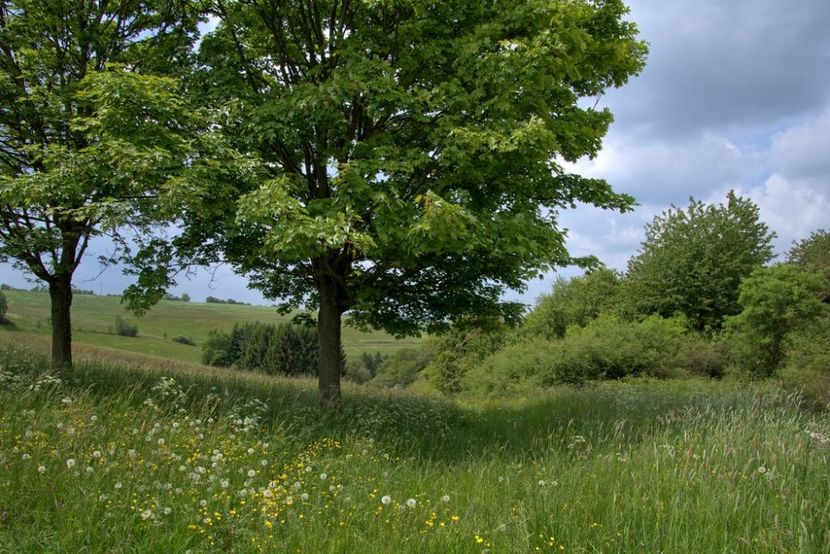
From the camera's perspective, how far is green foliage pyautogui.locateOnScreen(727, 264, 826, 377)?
829 inches

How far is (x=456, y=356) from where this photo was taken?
43375 mm

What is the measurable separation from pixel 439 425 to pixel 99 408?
17.9 feet

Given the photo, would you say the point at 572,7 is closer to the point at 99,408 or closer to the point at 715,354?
the point at 99,408

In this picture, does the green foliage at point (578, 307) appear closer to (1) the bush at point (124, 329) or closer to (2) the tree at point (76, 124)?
(2) the tree at point (76, 124)

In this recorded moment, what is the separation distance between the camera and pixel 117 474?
420 cm

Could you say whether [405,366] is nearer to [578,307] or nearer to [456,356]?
[456,356]

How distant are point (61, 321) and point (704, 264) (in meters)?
32.8

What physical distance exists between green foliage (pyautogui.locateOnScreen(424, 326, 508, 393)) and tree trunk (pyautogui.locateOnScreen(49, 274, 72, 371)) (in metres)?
32.2

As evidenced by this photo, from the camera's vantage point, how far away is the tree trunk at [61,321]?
8914mm

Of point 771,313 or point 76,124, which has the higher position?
point 76,124

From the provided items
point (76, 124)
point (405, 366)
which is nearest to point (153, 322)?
point (405, 366)

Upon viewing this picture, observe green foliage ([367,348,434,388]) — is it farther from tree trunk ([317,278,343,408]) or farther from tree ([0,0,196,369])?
tree ([0,0,196,369])

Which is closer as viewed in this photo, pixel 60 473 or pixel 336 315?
pixel 60 473

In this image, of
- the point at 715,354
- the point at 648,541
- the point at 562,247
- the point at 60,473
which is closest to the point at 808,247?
the point at 715,354
